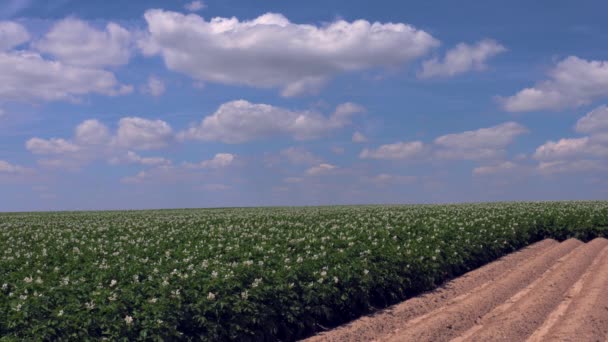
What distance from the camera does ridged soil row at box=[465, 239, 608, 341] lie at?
39.2ft

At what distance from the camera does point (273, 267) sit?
1384 centimetres

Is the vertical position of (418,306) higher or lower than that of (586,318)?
lower

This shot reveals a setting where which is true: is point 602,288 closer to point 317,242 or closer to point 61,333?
point 317,242

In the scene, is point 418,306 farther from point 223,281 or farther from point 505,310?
point 223,281

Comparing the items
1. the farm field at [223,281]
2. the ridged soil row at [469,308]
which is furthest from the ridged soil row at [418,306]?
the farm field at [223,281]

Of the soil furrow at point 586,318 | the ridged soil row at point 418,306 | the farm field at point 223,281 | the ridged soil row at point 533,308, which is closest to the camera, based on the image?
the farm field at point 223,281

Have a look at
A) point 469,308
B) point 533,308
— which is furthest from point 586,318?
point 469,308

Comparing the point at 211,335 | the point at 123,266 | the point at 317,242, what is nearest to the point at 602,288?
Result: the point at 317,242

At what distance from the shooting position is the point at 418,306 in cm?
1498

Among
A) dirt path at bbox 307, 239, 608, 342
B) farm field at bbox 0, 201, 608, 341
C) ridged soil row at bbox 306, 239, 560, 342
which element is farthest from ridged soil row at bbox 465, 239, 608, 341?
farm field at bbox 0, 201, 608, 341

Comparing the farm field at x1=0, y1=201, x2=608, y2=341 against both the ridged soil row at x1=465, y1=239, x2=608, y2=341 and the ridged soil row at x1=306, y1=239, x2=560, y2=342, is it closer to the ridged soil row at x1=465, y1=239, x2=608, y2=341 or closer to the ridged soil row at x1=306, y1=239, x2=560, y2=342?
the ridged soil row at x1=306, y1=239, x2=560, y2=342

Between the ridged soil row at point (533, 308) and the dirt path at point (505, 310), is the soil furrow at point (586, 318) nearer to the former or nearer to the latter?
the dirt path at point (505, 310)

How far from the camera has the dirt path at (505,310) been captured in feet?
39.2

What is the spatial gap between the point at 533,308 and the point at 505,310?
683 mm
